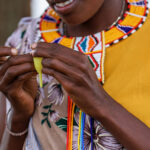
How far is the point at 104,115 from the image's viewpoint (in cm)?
122

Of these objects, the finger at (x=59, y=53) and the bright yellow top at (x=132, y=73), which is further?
the bright yellow top at (x=132, y=73)

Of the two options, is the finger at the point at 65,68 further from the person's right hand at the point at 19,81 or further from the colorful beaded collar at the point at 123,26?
the colorful beaded collar at the point at 123,26

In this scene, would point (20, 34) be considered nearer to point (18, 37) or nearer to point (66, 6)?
point (18, 37)

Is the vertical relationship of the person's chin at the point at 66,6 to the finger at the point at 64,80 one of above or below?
above

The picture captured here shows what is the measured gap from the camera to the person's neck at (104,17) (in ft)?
5.01

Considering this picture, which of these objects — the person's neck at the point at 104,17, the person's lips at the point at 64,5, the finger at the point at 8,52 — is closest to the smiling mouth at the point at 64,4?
the person's lips at the point at 64,5

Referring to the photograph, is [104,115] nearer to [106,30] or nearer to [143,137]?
[143,137]

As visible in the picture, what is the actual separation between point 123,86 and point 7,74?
1.66ft

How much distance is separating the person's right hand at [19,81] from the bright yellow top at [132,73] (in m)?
0.36

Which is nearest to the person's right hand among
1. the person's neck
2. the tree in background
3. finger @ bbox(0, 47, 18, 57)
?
finger @ bbox(0, 47, 18, 57)

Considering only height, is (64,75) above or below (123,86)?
above

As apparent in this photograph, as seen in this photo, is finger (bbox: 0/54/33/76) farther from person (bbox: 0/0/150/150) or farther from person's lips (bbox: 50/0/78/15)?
person's lips (bbox: 50/0/78/15)

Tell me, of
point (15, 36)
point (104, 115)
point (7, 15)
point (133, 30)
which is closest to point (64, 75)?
point (104, 115)

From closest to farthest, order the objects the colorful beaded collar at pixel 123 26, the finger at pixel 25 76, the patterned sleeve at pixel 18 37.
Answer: the finger at pixel 25 76 < the colorful beaded collar at pixel 123 26 < the patterned sleeve at pixel 18 37
